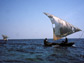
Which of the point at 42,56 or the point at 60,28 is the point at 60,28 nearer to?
the point at 60,28

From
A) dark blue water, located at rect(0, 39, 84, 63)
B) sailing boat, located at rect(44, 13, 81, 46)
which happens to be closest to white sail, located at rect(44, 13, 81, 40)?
sailing boat, located at rect(44, 13, 81, 46)

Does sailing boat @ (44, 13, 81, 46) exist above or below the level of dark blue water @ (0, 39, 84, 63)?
above

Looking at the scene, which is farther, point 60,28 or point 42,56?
point 60,28

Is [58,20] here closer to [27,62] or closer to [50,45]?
[50,45]

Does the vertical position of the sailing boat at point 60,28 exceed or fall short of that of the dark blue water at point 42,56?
it exceeds it

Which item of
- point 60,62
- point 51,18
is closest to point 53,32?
point 51,18

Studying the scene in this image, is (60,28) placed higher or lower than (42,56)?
higher

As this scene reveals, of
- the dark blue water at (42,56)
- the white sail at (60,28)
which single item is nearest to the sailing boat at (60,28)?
the white sail at (60,28)

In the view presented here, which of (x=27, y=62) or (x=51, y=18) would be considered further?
(x=51, y=18)

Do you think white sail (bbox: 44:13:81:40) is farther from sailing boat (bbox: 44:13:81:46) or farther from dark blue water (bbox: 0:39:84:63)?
dark blue water (bbox: 0:39:84:63)

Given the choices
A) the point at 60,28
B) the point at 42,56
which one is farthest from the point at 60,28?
the point at 42,56

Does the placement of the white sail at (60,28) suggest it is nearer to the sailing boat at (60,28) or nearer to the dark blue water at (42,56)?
the sailing boat at (60,28)

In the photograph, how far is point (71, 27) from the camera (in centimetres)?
4294

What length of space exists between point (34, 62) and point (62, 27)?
27.7m
